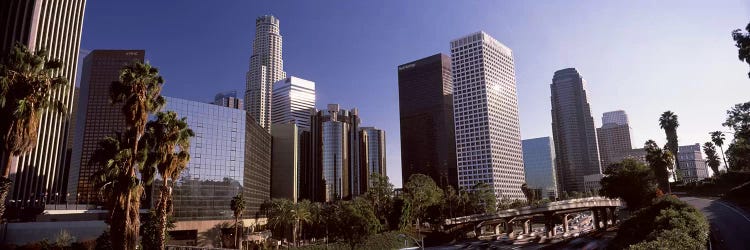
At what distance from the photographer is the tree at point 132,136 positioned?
31.3 metres

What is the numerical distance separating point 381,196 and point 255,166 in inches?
1653

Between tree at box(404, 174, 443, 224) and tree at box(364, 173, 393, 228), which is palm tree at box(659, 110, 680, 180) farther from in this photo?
tree at box(364, 173, 393, 228)

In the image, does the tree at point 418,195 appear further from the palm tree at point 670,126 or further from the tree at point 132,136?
the tree at point 132,136

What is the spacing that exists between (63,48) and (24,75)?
11253 centimetres

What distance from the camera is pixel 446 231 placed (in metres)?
149

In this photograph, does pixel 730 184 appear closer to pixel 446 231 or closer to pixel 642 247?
Answer: pixel 446 231

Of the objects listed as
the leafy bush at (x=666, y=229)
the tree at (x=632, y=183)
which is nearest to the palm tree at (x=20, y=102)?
the leafy bush at (x=666, y=229)

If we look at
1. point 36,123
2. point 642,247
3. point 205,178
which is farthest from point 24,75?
point 205,178

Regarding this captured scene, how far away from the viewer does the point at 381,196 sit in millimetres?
129000

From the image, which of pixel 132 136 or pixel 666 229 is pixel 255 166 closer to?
pixel 132 136

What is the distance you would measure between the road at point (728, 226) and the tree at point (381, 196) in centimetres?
7245

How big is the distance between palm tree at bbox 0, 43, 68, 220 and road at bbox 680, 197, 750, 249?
176ft

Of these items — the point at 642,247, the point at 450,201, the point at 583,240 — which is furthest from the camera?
the point at 450,201

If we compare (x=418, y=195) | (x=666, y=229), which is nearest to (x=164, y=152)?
(x=666, y=229)
